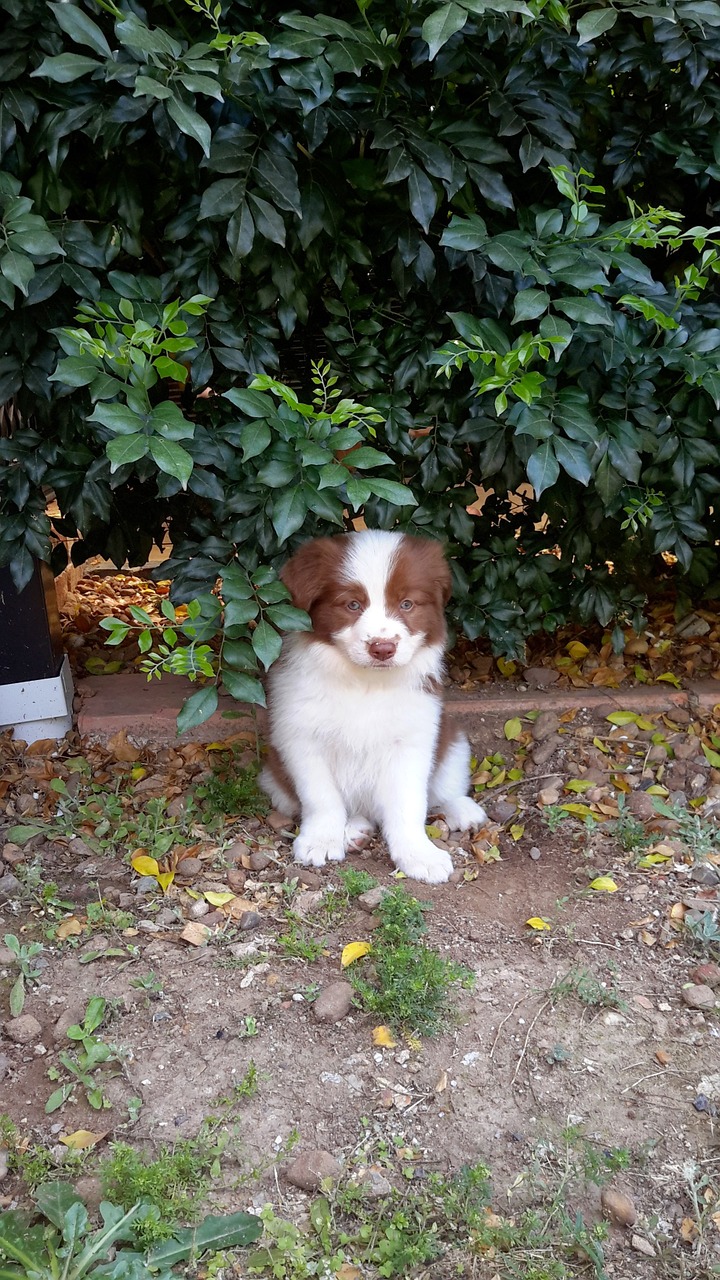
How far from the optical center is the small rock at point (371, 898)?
3.11 metres

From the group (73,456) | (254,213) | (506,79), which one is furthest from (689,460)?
(73,456)

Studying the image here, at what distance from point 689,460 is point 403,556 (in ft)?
3.41

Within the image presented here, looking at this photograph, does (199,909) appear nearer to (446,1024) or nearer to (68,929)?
(68,929)

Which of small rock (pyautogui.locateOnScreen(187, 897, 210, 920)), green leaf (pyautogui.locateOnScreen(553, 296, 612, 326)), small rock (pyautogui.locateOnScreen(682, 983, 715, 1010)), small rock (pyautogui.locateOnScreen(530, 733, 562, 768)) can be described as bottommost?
small rock (pyautogui.locateOnScreen(530, 733, 562, 768))

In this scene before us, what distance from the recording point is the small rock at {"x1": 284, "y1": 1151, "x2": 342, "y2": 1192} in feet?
7.26

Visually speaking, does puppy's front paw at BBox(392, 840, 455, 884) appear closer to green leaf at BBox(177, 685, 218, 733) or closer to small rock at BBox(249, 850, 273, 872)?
small rock at BBox(249, 850, 273, 872)

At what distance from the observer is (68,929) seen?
3037 mm

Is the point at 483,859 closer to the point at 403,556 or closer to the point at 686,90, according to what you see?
the point at 403,556

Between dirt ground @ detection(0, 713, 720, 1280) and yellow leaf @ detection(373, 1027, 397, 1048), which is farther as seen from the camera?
yellow leaf @ detection(373, 1027, 397, 1048)

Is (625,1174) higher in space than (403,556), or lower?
lower

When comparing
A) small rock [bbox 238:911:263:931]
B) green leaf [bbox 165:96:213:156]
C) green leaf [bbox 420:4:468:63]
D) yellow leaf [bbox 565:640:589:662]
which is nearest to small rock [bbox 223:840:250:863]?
small rock [bbox 238:911:263:931]

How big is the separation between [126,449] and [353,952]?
1495 mm

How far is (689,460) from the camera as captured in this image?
11.1 ft

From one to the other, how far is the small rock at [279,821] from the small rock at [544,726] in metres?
1.12
